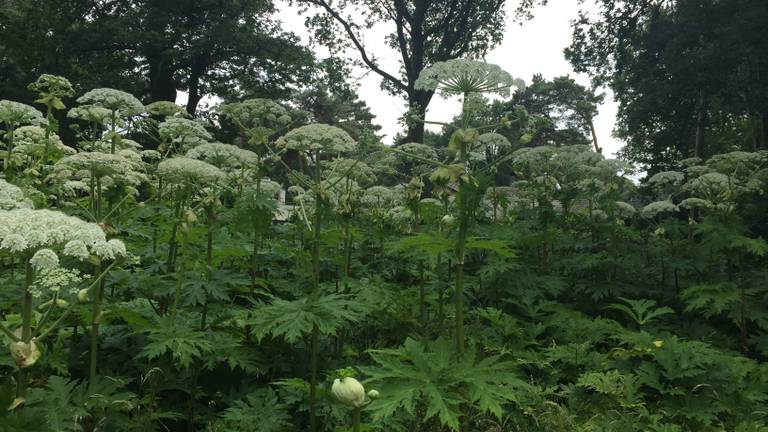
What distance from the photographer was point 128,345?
13.1 ft

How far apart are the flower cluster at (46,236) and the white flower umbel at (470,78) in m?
2.52

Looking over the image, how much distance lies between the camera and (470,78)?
3.79m

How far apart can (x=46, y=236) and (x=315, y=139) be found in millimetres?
2450

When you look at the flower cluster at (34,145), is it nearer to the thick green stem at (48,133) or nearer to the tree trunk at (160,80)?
the thick green stem at (48,133)

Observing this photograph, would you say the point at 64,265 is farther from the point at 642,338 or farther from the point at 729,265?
the point at 729,265

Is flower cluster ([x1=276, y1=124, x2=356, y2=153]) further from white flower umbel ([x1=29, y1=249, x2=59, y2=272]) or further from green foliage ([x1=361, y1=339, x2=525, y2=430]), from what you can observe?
white flower umbel ([x1=29, y1=249, x2=59, y2=272])

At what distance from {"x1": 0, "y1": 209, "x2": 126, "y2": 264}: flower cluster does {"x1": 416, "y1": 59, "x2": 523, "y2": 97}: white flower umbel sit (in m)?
2.52

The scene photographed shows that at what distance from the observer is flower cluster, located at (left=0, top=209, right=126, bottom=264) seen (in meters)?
2.12

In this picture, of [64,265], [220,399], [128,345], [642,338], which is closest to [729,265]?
[642,338]

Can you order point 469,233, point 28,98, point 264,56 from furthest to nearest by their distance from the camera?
point 264,56
point 28,98
point 469,233

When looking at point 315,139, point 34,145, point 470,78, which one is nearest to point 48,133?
point 34,145

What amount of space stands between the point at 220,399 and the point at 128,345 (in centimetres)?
86

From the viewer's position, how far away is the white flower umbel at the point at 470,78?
375cm

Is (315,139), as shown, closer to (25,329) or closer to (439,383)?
(439,383)
